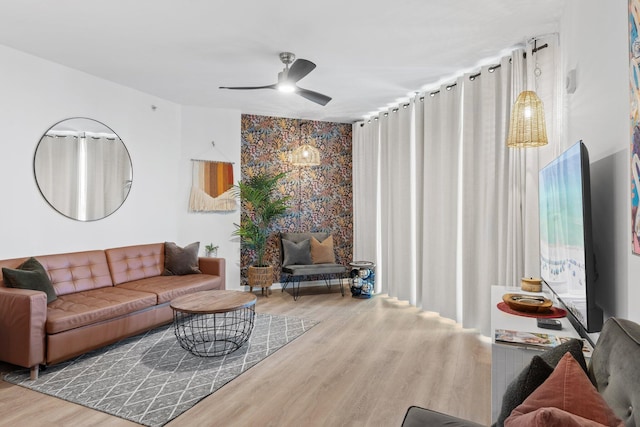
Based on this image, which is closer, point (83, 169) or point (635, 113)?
point (635, 113)

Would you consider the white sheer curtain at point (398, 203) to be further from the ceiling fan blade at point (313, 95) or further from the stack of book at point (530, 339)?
the stack of book at point (530, 339)

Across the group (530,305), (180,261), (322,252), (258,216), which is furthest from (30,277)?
(530,305)

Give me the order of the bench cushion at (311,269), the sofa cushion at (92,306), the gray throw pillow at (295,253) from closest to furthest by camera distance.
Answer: the sofa cushion at (92,306) → the bench cushion at (311,269) → the gray throw pillow at (295,253)

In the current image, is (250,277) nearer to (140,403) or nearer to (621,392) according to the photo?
(140,403)

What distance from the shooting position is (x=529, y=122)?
2.59 metres

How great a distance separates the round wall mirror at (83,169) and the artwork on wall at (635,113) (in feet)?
14.8

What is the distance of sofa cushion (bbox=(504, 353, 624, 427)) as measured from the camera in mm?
827

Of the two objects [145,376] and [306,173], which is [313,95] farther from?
[145,376]

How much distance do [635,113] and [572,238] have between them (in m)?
0.61

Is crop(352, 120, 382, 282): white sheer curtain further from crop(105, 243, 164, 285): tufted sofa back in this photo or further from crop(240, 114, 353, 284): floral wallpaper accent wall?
crop(105, 243, 164, 285): tufted sofa back

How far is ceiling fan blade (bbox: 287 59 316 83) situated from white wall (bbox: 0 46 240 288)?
7.79 ft

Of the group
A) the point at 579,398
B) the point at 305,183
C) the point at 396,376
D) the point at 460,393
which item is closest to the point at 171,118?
the point at 305,183

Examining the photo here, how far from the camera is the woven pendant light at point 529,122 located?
2.58 m

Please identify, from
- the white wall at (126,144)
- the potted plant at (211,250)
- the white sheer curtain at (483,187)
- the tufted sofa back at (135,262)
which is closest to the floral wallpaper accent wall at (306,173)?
the white wall at (126,144)
